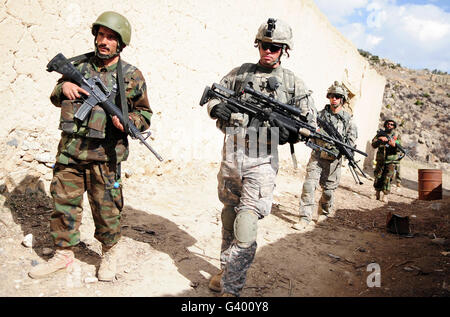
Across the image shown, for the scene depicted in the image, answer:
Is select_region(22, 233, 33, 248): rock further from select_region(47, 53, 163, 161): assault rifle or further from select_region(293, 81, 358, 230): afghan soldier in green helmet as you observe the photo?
select_region(293, 81, 358, 230): afghan soldier in green helmet

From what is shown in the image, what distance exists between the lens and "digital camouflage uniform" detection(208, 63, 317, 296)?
2303mm

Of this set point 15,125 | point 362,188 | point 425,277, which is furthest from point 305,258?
point 362,188

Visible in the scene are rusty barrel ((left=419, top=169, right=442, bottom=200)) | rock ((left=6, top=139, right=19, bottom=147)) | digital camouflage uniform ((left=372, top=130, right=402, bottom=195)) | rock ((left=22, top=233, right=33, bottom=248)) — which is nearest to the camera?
rock ((left=22, top=233, right=33, bottom=248))

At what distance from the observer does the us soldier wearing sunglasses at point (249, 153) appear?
231 centimetres

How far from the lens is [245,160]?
246 cm

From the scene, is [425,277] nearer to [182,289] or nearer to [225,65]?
[182,289]

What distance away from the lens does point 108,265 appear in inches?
98.2

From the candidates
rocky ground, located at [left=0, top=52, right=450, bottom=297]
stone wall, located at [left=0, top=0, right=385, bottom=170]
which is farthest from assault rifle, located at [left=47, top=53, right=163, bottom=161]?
stone wall, located at [left=0, top=0, right=385, bottom=170]

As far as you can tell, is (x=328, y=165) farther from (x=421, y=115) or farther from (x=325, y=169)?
(x=421, y=115)

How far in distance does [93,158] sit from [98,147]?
87 millimetres

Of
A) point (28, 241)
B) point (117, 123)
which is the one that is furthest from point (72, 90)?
point (28, 241)

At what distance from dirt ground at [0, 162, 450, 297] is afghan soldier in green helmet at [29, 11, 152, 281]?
9.5 inches

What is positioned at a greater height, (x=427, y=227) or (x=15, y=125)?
(x=15, y=125)
